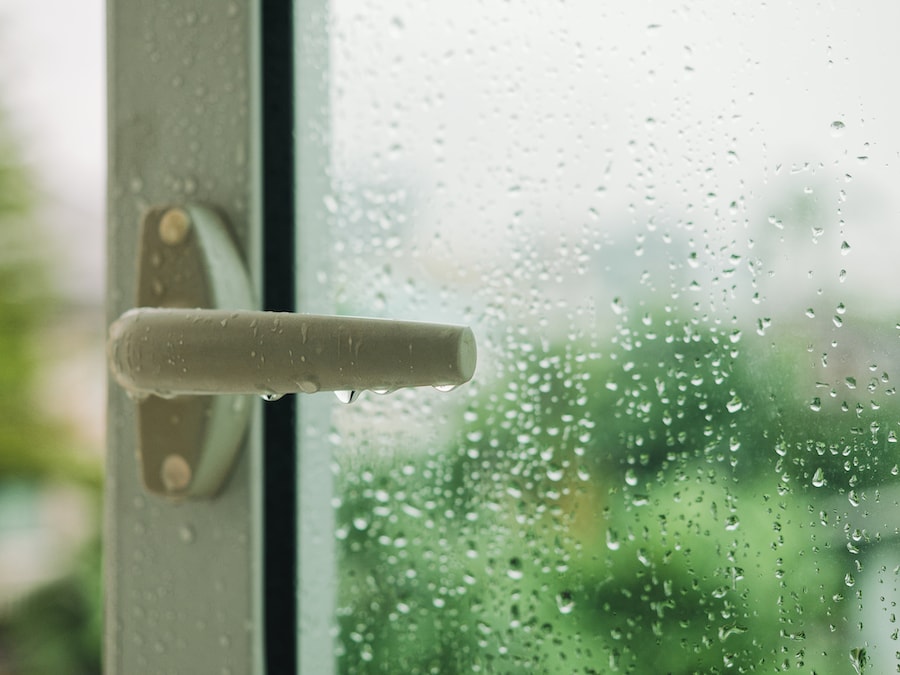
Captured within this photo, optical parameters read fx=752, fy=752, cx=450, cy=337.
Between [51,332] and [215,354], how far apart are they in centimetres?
126

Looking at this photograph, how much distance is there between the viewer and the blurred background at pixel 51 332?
3.86 ft

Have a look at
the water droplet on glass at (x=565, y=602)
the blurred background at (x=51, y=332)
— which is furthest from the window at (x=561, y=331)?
the blurred background at (x=51, y=332)

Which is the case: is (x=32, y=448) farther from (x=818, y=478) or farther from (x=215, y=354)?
(x=818, y=478)

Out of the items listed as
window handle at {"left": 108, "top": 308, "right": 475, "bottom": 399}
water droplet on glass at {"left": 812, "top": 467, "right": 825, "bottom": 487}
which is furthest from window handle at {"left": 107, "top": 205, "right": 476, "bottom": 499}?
water droplet on glass at {"left": 812, "top": 467, "right": 825, "bottom": 487}

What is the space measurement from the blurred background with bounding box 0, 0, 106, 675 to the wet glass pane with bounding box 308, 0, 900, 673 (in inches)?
43.4

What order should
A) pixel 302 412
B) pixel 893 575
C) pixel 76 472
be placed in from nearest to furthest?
pixel 893 575
pixel 302 412
pixel 76 472

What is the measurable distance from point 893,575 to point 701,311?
88 millimetres

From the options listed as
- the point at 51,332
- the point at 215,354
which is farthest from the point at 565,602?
the point at 51,332

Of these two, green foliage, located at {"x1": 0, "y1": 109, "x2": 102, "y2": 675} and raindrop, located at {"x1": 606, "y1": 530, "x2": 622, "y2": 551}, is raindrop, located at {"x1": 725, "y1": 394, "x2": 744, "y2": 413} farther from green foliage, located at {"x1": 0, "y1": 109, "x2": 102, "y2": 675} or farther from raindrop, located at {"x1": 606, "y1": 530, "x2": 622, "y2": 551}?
green foliage, located at {"x1": 0, "y1": 109, "x2": 102, "y2": 675}

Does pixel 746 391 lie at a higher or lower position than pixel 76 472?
higher

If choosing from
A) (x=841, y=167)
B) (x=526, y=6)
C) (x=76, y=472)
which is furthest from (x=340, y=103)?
(x=76, y=472)

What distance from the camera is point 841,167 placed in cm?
21

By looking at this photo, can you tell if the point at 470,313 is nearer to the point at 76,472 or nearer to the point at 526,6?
the point at 526,6

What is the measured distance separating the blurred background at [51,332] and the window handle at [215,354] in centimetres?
105
